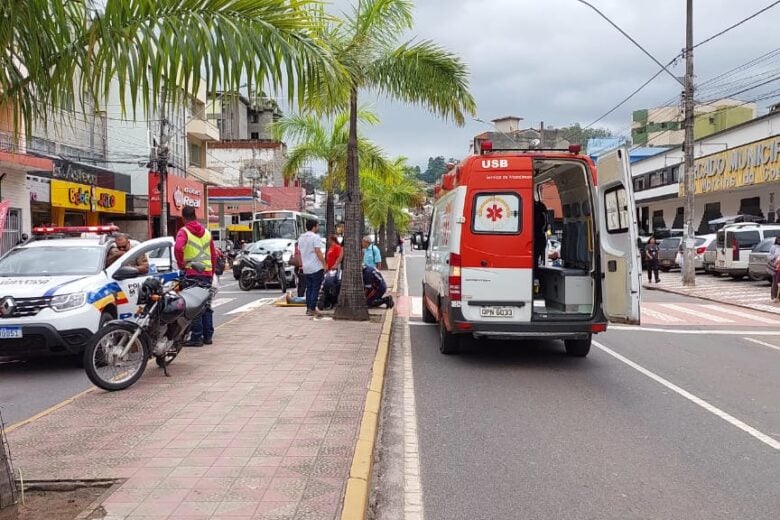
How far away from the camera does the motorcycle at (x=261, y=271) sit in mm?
21406

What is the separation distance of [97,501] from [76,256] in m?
6.22

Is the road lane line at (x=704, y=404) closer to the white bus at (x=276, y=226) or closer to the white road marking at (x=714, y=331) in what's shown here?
the white road marking at (x=714, y=331)

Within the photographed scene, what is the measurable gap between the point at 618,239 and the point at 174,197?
29707 millimetres

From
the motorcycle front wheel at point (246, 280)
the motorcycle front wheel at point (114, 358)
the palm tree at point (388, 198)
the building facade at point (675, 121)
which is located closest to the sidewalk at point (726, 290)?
the motorcycle front wheel at point (246, 280)

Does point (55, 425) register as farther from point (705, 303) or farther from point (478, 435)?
point (705, 303)

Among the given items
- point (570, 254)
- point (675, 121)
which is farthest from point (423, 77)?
point (675, 121)

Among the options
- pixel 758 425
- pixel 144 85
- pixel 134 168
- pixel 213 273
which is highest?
pixel 134 168

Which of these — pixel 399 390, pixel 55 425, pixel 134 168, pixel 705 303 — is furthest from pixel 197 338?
pixel 134 168

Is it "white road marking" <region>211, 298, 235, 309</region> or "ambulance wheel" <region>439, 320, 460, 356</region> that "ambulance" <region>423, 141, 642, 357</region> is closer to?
"ambulance wheel" <region>439, 320, 460, 356</region>

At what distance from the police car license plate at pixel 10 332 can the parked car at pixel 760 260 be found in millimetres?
20555

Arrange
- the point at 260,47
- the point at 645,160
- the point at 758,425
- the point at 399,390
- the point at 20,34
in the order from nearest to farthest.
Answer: the point at 20,34 → the point at 260,47 → the point at 758,425 → the point at 399,390 → the point at 645,160

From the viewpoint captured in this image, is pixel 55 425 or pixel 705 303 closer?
pixel 55 425

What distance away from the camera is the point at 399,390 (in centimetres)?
798

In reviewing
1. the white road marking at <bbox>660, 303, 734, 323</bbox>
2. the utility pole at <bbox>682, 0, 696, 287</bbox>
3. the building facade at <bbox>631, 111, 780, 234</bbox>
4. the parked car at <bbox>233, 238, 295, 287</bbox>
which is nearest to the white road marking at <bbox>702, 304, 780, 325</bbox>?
the white road marking at <bbox>660, 303, 734, 323</bbox>
